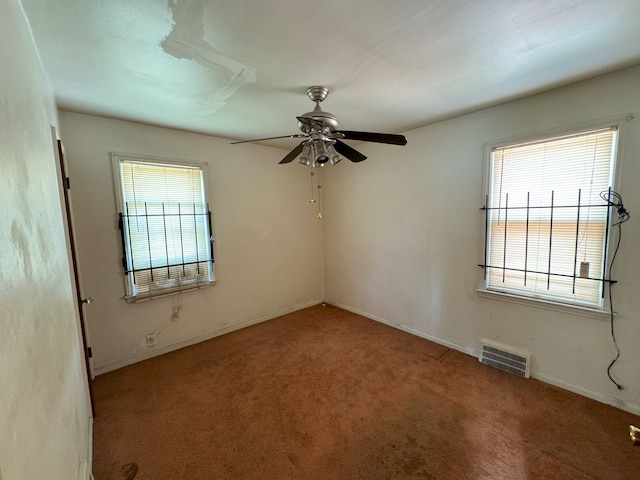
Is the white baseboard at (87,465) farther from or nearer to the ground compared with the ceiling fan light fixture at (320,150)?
nearer to the ground

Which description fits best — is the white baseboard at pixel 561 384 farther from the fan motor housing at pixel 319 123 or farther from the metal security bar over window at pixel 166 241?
the metal security bar over window at pixel 166 241

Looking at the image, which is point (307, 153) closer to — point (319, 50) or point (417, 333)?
point (319, 50)

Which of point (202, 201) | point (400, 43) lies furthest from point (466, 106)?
point (202, 201)

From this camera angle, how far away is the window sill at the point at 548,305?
2050mm

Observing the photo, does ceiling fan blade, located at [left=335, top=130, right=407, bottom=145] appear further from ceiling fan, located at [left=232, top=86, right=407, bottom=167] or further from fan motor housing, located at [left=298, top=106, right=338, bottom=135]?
fan motor housing, located at [left=298, top=106, right=338, bottom=135]

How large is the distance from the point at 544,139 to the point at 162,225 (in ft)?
12.4

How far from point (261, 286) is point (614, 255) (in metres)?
3.61

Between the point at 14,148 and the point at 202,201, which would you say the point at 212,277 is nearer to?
the point at 202,201

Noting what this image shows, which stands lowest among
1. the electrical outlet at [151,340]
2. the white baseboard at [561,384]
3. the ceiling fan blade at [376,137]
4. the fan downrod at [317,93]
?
the white baseboard at [561,384]

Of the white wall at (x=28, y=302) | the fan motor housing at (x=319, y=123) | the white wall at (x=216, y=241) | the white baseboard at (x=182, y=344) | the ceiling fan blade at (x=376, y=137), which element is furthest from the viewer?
the white baseboard at (x=182, y=344)

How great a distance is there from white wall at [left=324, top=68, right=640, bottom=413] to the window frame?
40mm

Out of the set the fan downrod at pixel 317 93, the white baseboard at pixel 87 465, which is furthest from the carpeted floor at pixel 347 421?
the fan downrod at pixel 317 93

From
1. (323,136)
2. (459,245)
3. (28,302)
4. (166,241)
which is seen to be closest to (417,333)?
(459,245)

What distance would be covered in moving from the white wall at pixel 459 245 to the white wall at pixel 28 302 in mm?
3086
